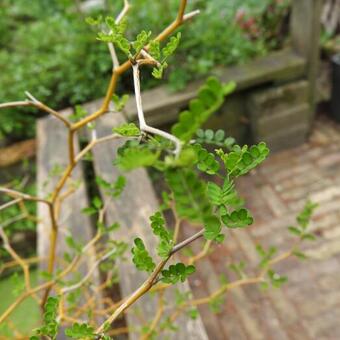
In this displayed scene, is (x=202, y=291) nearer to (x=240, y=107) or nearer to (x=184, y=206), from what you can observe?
(x=240, y=107)

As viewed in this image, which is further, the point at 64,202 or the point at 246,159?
the point at 64,202

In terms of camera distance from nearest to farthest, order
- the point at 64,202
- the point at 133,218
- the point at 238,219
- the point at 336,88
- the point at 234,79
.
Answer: the point at 238,219, the point at 133,218, the point at 64,202, the point at 234,79, the point at 336,88

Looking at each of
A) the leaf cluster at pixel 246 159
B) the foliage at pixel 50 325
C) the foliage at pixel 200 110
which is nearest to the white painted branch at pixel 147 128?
the foliage at pixel 200 110

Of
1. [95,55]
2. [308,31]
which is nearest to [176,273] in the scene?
[95,55]

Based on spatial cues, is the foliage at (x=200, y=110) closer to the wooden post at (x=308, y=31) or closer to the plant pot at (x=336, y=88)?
the wooden post at (x=308, y=31)

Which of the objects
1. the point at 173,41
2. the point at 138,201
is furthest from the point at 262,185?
the point at 173,41

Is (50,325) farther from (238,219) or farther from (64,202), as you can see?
(64,202)
